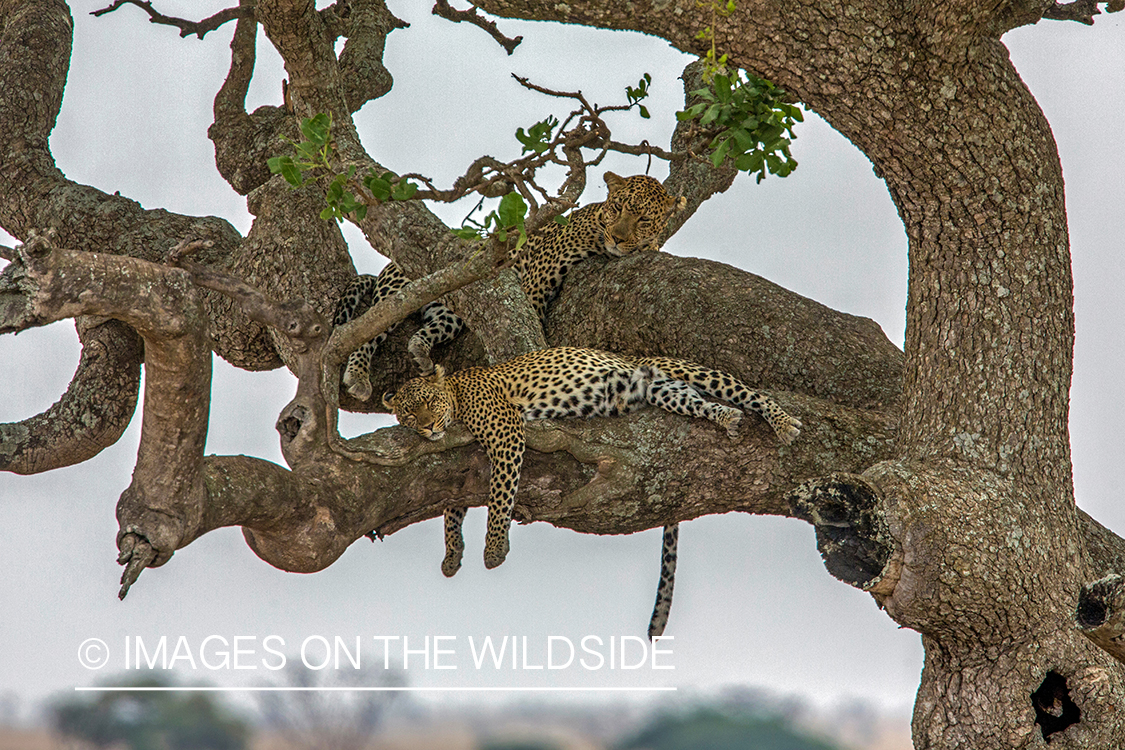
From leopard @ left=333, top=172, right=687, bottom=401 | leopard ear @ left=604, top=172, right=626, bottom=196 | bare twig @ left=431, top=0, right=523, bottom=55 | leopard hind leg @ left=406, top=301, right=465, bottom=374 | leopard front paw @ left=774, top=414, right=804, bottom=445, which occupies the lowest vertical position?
leopard front paw @ left=774, top=414, right=804, bottom=445

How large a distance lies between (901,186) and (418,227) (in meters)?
2.17

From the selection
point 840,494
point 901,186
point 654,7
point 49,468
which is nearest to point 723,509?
point 840,494

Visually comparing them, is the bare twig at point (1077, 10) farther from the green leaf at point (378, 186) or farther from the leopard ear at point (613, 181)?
the leopard ear at point (613, 181)

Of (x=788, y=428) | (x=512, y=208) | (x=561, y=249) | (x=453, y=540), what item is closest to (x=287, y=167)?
(x=512, y=208)

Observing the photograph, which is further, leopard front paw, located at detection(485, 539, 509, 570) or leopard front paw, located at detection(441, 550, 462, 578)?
leopard front paw, located at detection(441, 550, 462, 578)

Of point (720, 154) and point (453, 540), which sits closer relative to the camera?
point (720, 154)

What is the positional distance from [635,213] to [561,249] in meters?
0.44

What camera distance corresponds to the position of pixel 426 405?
5051 millimetres

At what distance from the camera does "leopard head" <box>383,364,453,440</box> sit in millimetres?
4953

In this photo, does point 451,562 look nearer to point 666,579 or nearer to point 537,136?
point 666,579

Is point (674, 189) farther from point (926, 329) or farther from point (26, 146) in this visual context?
point (26, 146)

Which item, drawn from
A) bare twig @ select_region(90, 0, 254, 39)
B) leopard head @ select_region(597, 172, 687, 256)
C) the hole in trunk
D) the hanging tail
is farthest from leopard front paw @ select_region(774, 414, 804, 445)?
bare twig @ select_region(90, 0, 254, 39)

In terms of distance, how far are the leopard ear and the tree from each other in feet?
4.79

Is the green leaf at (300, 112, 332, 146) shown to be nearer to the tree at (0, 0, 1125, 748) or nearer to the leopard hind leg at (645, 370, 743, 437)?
the tree at (0, 0, 1125, 748)
